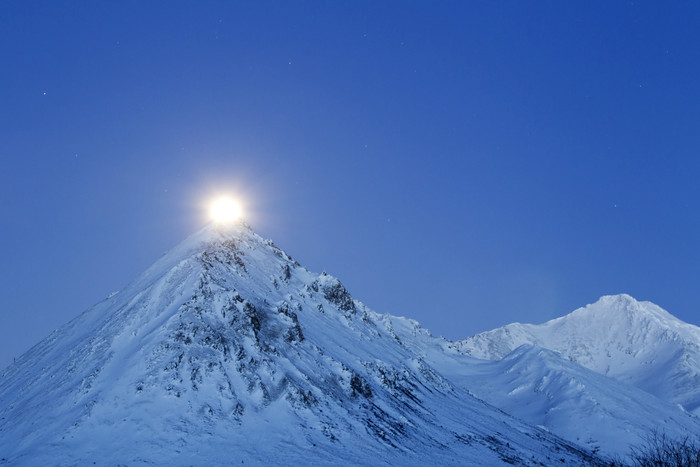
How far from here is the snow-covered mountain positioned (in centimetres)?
4716

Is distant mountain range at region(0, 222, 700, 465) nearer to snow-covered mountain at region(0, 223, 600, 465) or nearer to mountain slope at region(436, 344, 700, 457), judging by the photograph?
snow-covered mountain at region(0, 223, 600, 465)

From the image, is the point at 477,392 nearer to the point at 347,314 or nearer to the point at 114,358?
the point at 347,314

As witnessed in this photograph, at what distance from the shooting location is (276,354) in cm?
6738

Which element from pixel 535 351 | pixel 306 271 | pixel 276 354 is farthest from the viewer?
pixel 535 351

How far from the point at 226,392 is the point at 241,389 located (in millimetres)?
2195

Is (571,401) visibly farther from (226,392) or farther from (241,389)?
(226,392)

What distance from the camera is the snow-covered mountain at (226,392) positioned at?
155 feet

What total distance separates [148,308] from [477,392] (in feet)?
330

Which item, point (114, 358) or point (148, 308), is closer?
point (114, 358)

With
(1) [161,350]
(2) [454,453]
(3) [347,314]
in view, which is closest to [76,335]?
(1) [161,350]

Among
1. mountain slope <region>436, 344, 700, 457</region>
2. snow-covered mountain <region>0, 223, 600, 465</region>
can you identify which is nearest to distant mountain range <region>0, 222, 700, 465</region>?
snow-covered mountain <region>0, 223, 600, 465</region>

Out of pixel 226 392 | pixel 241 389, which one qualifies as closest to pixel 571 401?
pixel 241 389

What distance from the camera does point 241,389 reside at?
5753cm

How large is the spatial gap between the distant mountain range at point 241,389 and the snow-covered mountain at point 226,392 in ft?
0.69
